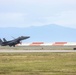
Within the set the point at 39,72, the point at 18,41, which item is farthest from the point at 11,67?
the point at 18,41

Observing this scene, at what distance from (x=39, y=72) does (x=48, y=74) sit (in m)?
1.39

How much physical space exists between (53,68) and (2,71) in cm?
527

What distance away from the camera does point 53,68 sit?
4228 cm

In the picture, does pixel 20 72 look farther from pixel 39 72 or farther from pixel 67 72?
pixel 67 72

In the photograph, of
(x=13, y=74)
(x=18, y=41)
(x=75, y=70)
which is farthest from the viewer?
(x=18, y=41)

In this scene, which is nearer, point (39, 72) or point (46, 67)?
point (39, 72)

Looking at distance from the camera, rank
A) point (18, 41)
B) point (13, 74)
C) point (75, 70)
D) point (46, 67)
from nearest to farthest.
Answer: point (13, 74) < point (75, 70) < point (46, 67) < point (18, 41)

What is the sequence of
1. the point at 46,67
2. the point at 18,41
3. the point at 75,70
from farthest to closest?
the point at 18,41 → the point at 46,67 → the point at 75,70

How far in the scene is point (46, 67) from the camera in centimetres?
4334

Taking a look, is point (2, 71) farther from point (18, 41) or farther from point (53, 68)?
point (18, 41)

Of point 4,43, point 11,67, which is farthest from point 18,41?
point 11,67

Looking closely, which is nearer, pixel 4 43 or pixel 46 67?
pixel 46 67

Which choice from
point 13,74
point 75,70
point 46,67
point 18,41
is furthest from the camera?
point 18,41

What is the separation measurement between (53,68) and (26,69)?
272cm
